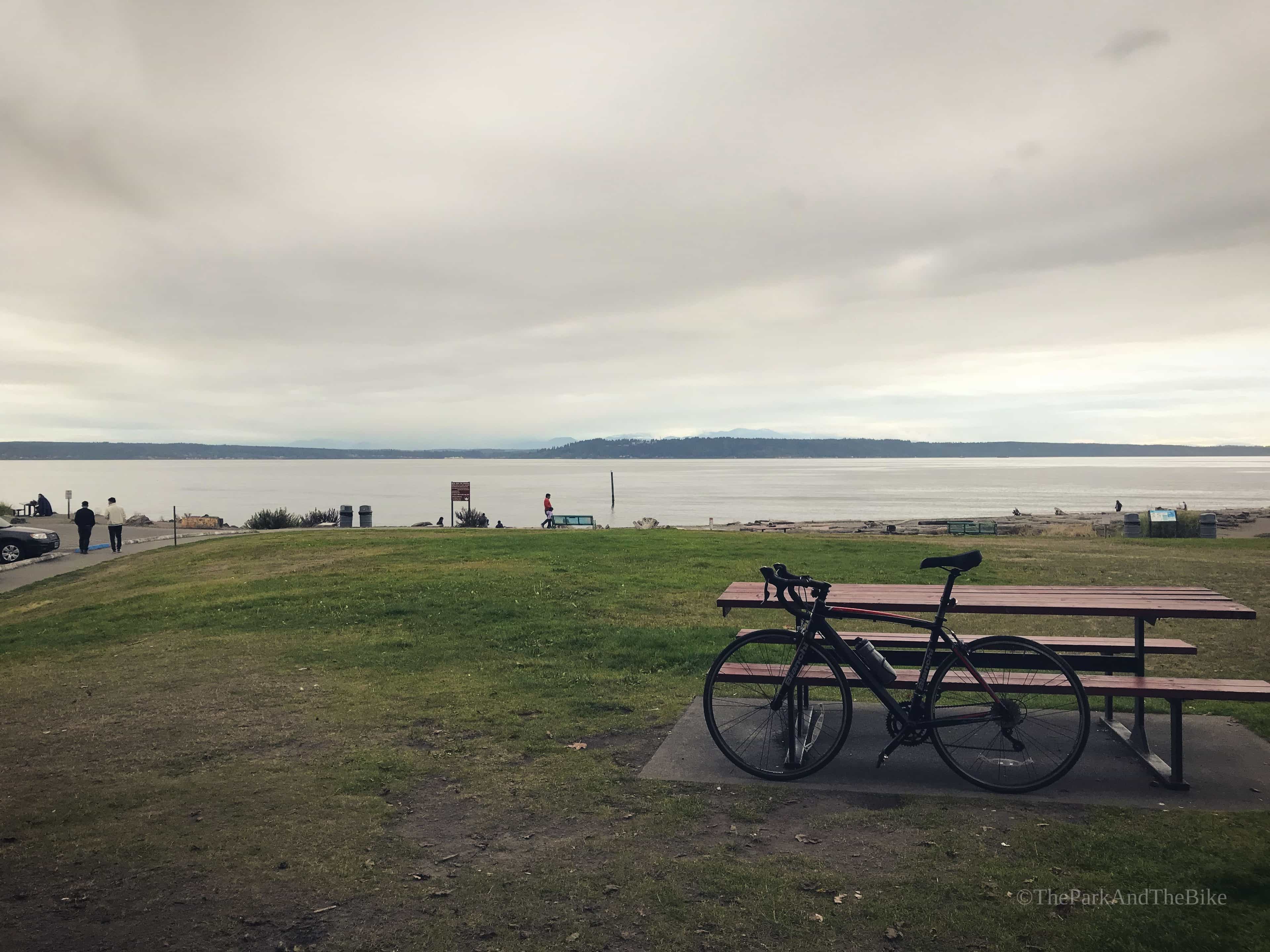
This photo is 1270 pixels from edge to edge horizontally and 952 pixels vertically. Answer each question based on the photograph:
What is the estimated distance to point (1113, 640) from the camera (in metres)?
6.57

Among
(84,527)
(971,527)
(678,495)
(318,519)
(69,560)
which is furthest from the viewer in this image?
(678,495)

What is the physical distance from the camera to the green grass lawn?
369cm

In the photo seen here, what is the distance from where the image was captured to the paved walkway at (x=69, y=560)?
21.2 metres

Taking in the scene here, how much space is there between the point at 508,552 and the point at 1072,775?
13.9 m

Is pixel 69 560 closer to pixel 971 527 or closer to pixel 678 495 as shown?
pixel 971 527

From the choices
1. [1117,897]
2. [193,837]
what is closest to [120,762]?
[193,837]

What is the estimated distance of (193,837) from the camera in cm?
464

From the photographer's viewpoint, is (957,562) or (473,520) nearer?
(957,562)

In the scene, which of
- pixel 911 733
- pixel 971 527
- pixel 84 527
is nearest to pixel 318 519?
pixel 84 527

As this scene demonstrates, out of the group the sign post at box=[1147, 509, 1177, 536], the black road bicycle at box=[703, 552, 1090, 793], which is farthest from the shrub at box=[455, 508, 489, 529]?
the black road bicycle at box=[703, 552, 1090, 793]

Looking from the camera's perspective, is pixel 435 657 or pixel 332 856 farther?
pixel 435 657

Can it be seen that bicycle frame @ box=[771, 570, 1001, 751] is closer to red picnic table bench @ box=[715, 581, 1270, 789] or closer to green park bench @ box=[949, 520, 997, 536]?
red picnic table bench @ box=[715, 581, 1270, 789]

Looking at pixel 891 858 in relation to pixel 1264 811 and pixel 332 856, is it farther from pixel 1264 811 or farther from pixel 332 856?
pixel 332 856

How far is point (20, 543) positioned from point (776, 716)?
1083 inches
